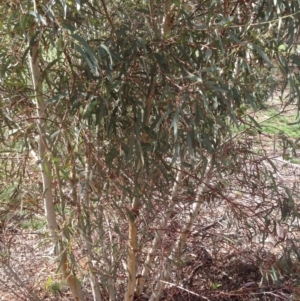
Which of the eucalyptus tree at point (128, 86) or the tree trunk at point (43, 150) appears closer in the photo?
the eucalyptus tree at point (128, 86)

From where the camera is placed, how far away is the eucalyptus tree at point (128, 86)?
1.86m

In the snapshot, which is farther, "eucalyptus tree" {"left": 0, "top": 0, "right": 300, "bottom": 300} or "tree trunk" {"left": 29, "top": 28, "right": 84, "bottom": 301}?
"tree trunk" {"left": 29, "top": 28, "right": 84, "bottom": 301}

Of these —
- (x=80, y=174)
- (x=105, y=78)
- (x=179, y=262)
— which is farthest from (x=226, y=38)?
(x=179, y=262)

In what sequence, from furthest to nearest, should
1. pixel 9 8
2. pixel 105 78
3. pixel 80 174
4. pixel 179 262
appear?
1. pixel 179 262
2. pixel 80 174
3. pixel 9 8
4. pixel 105 78

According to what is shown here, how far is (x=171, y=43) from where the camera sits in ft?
6.39

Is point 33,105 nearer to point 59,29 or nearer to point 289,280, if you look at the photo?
point 59,29

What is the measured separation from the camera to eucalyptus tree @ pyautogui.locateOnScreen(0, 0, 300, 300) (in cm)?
186

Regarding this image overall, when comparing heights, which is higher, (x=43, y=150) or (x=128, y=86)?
(x=128, y=86)

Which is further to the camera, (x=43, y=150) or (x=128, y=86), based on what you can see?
(x=43, y=150)

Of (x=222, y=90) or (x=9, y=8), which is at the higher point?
(x=9, y=8)

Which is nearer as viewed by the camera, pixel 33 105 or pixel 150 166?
pixel 150 166

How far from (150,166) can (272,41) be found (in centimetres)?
63

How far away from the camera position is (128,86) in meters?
1.98

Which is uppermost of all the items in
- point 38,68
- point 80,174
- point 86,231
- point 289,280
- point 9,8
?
point 9,8
